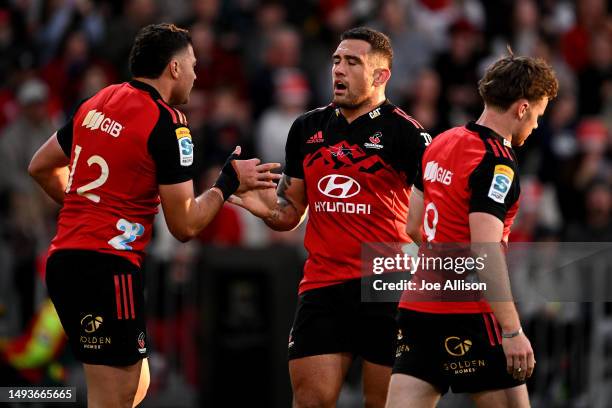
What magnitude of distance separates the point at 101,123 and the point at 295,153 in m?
1.51

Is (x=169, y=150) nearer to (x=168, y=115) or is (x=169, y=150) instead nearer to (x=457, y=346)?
(x=168, y=115)

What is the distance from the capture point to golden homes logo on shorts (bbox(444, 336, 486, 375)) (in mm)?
7301

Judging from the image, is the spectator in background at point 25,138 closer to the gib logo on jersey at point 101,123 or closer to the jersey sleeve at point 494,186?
the gib logo on jersey at point 101,123

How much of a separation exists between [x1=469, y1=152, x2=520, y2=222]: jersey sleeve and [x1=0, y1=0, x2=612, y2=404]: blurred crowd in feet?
20.5

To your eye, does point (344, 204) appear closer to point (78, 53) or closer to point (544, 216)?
point (544, 216)

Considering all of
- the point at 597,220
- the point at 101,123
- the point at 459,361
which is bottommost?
the point at 459,361

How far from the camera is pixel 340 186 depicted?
8.48 metres

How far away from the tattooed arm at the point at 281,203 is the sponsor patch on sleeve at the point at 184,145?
2.70ft

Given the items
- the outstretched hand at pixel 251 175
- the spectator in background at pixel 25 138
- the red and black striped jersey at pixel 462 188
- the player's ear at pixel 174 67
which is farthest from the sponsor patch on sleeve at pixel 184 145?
the spectator in background at pixel 25 138

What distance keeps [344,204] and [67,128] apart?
1854mm

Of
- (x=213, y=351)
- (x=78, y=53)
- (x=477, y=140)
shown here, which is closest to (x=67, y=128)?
(x=477, y=140)

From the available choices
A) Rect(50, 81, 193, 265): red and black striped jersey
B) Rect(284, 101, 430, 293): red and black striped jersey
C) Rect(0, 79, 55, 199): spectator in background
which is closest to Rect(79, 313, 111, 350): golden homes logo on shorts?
Rect(50, 81, 193, 265): red and black striped jersey

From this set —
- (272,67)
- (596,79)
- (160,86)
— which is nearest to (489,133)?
(160,86)

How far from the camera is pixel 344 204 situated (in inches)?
333
